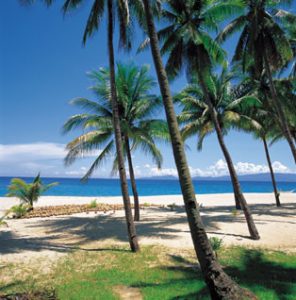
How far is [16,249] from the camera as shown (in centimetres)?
932

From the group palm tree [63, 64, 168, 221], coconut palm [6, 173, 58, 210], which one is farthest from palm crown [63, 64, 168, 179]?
coconut palm [6, 173, 58, 210]

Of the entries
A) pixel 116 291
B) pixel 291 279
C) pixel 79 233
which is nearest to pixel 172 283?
pixel 116 291

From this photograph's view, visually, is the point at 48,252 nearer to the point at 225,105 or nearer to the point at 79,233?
the point at 79,233

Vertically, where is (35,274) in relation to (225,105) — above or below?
below

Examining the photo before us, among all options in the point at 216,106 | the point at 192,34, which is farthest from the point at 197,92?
the point at 192,34

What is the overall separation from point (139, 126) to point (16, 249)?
8.07 metres

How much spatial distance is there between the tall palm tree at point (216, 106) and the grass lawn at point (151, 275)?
28.7 feet

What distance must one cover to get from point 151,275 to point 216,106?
39.7ft

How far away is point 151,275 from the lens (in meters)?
7.14

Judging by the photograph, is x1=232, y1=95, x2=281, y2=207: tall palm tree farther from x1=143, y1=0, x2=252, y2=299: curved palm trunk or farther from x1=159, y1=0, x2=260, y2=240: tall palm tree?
x1=143, y1=0, x2=252, y2=299: curved palm trunk

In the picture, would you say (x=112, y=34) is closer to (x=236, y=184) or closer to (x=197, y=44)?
(x=197, y=44)

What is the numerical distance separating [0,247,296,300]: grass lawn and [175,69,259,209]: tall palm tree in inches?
344

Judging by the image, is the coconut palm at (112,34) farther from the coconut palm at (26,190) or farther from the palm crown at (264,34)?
the coconut palm at (26,190)

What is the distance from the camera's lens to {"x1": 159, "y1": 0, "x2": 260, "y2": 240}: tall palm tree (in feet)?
37.1
